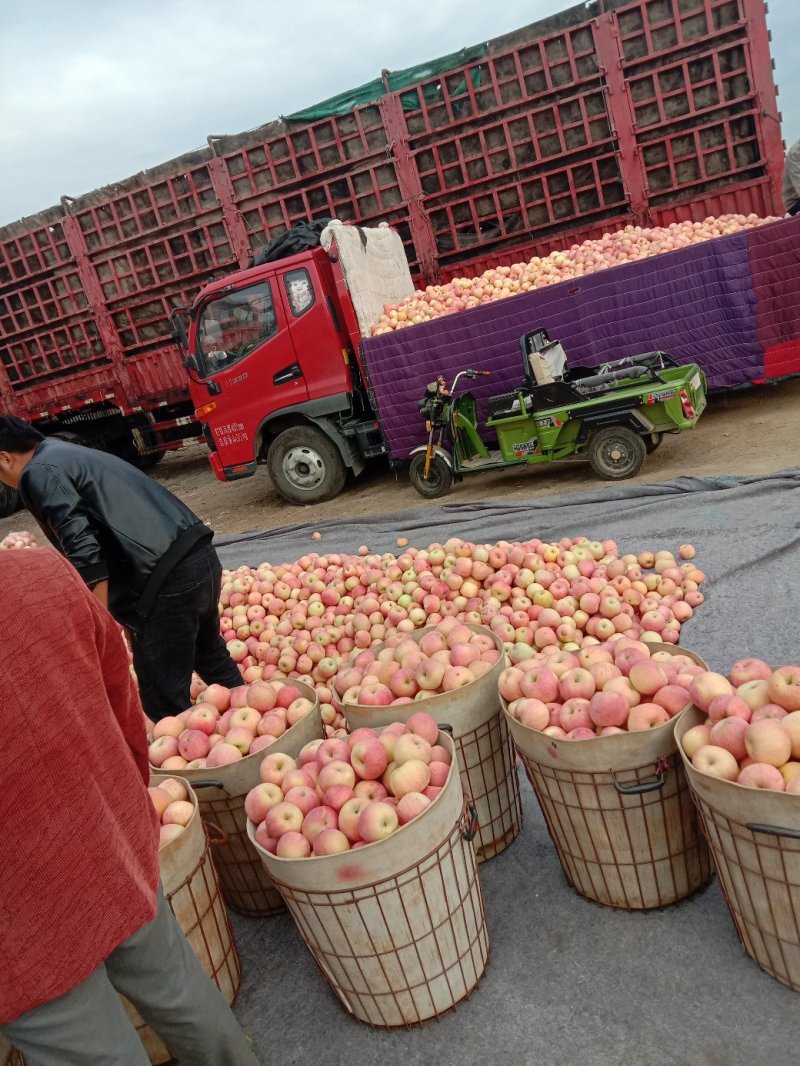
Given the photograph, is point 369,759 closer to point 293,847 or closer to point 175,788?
point 293,847

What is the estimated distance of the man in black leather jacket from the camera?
3139 millimetres

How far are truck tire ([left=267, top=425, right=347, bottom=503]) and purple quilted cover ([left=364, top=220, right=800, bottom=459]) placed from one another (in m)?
0.96

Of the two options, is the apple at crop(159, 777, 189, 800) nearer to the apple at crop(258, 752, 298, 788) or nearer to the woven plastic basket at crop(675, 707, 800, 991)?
the apple at crop(258, 752, 298, 788)

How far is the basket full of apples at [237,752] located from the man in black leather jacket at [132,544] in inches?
26.8

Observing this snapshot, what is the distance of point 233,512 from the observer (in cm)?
1048

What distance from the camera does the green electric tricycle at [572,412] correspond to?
267 inches

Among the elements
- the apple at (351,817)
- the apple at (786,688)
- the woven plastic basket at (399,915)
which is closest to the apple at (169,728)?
the woven plastic basket at (399,915)

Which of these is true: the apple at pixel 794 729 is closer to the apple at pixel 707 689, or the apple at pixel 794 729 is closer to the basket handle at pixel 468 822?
the apple at pixel 707 689

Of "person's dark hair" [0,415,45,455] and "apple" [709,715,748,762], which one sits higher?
"person's dark hair" [0,415,45,455]

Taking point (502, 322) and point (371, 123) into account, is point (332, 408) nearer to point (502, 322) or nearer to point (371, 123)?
point (502, 322)

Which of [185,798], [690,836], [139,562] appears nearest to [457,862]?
[690,836]

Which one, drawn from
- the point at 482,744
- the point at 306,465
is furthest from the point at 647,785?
the point at 306,465

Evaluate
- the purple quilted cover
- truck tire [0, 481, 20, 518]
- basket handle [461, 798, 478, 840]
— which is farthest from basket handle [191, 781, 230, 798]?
truck tire [0, 481, 20, 518]

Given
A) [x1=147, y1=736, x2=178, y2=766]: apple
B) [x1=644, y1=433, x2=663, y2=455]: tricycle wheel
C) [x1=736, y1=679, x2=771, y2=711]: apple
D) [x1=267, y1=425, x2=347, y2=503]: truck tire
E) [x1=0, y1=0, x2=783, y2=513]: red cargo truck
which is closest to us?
[x1=736, y1=679, x2=771, y2=711]: apple
